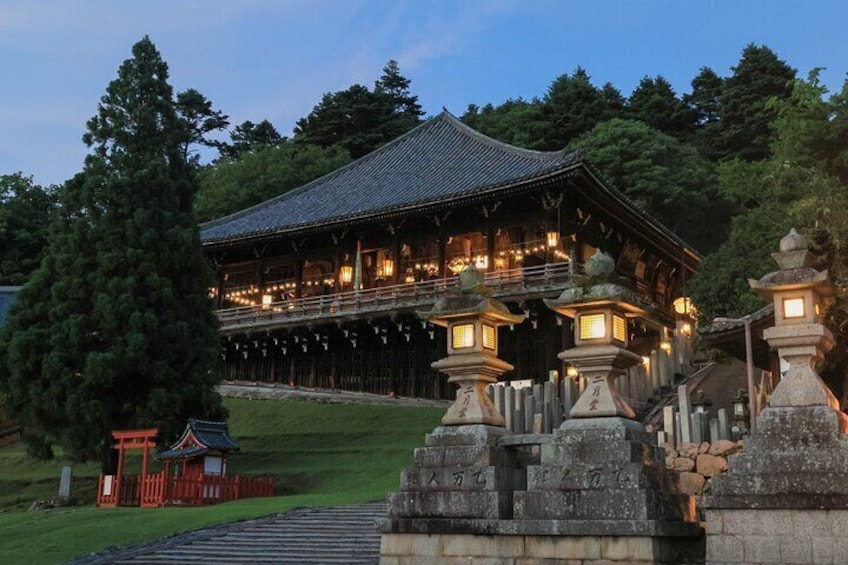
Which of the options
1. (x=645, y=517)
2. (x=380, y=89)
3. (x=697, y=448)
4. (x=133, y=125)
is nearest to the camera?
(x=645, y=517)

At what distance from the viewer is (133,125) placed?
2648 cm

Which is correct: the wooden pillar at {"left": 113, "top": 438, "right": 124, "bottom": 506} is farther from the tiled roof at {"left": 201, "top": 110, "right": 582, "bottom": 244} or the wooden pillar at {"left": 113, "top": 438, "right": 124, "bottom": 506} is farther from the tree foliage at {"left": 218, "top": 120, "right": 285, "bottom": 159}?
the tree foliage at {"left": 218, "top": 120, "right": 285, "bottom": 159}

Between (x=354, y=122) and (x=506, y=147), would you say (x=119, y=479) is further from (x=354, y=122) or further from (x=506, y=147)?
(x=354, y=122)

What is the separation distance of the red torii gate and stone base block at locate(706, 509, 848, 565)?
16.0 meters

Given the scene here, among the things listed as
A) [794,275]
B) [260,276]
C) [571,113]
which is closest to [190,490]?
[794,275]

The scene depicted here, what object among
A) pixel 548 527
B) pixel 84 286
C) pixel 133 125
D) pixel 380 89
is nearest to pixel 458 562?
pixel 548 527

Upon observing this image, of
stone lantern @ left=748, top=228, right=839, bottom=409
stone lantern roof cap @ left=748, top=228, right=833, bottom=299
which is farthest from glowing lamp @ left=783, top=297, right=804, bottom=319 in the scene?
stone lantern roof cap @ left=748, top=228, right=833, bottom=299

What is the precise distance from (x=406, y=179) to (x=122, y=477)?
17.7m

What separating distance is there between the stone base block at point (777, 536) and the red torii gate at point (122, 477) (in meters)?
16.0

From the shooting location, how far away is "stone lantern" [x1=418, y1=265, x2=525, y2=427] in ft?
36.1

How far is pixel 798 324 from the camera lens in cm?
918

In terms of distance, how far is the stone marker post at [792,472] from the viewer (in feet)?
27.6

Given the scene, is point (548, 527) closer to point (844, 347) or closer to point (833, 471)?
point (833, 471)

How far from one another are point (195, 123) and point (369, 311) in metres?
47.5
